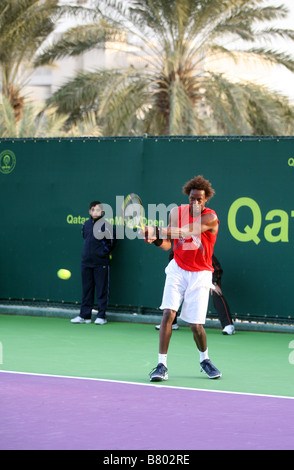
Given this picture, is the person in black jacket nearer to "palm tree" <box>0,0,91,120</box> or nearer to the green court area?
the green court area

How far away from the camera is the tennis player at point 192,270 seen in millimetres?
7758

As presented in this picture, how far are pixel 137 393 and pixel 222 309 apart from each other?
3938 millimetres

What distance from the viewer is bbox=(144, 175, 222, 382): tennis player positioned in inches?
305

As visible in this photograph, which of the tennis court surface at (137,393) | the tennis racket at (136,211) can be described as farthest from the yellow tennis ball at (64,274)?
the tennis racket at (136,211)

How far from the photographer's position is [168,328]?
774 centimetres

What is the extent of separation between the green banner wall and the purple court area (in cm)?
401

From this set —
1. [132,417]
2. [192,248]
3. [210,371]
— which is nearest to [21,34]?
[192,248]

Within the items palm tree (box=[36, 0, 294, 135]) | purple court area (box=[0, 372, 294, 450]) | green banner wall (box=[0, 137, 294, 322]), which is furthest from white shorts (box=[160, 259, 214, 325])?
palm tree (box=[36, 0, 294, 135])

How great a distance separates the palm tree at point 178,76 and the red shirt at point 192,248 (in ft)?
41.4

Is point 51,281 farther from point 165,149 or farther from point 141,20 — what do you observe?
point 141,20

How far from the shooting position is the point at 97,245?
11.6 m

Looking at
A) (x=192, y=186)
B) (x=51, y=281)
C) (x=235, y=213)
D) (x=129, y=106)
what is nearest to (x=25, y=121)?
(x=129, y=106)

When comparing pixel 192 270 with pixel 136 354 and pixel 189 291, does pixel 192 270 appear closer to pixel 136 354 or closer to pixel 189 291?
pixel 189 291

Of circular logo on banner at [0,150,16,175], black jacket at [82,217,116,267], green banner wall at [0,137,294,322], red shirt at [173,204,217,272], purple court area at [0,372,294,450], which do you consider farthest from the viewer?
circular logo on banner at [0,150,16,175]
